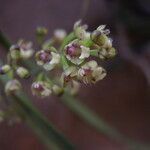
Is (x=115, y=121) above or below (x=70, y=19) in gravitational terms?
below

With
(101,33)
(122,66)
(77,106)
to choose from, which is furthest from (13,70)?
(122,66)

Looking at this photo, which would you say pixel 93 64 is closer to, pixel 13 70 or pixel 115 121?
pixel 13 70

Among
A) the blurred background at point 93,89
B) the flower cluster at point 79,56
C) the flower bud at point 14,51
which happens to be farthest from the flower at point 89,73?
the blurred background at point 93,89

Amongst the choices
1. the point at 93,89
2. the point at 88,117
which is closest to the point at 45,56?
the point at 88,117

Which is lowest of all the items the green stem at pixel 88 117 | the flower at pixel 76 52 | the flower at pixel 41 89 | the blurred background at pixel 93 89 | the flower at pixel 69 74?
the flower at pixel 41 89

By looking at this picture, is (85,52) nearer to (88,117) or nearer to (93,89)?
(88,117)

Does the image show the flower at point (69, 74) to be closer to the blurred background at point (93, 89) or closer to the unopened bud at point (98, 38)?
the unopened bud at point (98, 38)
